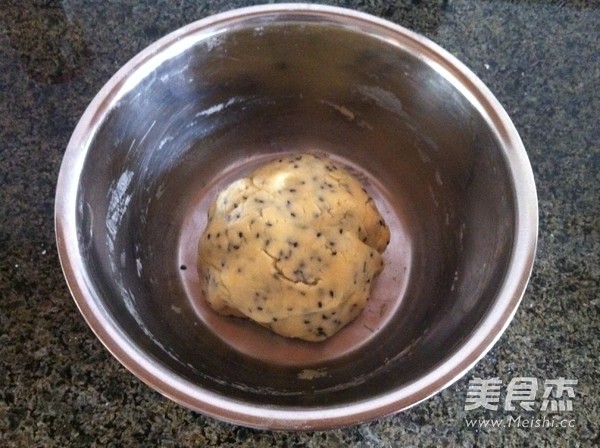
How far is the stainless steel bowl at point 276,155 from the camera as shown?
0.65 meters

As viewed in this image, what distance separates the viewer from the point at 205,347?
0.84 m

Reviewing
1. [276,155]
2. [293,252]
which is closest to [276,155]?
[276,155]

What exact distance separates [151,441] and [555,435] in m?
0.57

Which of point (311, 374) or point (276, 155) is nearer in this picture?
point (311, 374)

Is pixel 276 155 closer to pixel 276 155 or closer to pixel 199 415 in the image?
pixel 276 155

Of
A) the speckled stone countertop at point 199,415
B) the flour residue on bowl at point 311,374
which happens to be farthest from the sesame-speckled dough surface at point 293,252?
the speckled stone countertop at point 199,415

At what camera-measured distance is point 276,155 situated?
41.4 inches

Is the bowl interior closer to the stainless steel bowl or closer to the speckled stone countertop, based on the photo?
the stainless steel bowl

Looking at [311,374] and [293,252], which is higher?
[293,252]

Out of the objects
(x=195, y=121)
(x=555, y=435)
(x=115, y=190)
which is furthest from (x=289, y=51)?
(x=555, y=435)

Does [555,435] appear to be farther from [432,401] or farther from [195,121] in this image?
[195,121]

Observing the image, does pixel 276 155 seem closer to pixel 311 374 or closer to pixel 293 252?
pixel 293 252

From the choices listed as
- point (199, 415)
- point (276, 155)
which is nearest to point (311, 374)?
point (199, 415)

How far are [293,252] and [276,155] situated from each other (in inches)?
11.8
